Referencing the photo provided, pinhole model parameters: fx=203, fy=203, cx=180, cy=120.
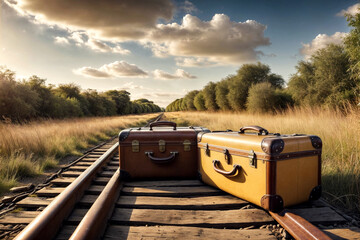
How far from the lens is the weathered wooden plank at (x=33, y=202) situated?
2.39m

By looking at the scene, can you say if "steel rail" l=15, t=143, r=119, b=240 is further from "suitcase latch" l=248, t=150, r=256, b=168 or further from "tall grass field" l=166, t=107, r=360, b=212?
"tall grass field" l=166, t=107, r=360, b=212

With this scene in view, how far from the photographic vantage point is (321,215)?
1.92 meters

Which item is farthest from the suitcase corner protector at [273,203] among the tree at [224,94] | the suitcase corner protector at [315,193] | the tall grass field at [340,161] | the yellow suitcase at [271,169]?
the tree at [224,94]

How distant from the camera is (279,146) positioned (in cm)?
196

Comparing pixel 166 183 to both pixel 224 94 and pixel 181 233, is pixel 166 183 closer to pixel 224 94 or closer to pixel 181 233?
pixel 181 233

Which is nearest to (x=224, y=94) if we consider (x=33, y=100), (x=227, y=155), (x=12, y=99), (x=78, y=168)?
(x=33, y=100)

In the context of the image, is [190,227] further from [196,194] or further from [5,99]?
[5,99]

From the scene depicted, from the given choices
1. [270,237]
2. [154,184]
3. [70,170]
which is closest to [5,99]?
[70,170]

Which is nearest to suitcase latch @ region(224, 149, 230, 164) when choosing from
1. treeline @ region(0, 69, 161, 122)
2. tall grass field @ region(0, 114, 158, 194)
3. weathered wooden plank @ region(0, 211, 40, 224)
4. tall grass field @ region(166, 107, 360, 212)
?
tall grass field @ region(166, 107, 360, 212)

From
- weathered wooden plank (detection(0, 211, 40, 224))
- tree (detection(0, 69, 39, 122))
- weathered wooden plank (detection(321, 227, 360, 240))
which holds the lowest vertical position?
weathered wooden plank (detection(0, 211, 40, 224))

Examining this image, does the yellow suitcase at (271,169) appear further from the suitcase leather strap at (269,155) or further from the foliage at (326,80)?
the foliage at (326,80)

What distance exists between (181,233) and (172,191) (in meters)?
0.85

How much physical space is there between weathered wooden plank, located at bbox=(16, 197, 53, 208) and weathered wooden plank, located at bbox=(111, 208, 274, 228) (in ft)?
3.44

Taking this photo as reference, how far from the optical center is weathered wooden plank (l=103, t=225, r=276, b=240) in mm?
1618
